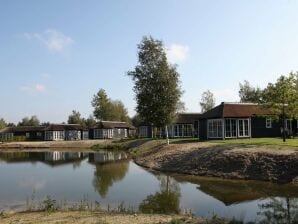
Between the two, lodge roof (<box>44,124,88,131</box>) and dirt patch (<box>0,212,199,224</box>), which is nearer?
dirt patch (<box>0,212,199,224</box>)

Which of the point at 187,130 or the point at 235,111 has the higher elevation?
the point at 235,111

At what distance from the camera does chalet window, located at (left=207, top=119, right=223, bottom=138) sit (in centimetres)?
5162

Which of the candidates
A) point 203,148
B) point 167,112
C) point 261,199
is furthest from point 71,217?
point 167,112

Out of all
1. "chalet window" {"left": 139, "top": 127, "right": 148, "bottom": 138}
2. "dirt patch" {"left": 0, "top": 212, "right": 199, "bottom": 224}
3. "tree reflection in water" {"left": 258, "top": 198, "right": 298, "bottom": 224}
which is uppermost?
"chalet window" {"left": 139, "top": 127, "right": 148, "bottom": 138}

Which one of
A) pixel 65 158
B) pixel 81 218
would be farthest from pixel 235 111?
pixel 81 218

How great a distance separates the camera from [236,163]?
32.1 metres

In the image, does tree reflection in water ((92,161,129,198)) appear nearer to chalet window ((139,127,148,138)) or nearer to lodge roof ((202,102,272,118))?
lodge roof ((202,102,272,118))

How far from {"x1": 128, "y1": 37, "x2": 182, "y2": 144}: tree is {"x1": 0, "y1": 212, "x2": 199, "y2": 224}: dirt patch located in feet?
118

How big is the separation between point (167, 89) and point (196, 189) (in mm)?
27972

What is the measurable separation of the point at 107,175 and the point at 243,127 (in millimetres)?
23881

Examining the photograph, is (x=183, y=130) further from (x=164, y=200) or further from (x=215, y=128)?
(x=164, y=200)

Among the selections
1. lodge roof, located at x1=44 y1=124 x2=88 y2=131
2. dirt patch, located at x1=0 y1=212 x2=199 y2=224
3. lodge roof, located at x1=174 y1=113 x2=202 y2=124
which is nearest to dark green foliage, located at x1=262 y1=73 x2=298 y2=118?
dirt patch, located at x1=0 y1=212 x2=199 y2=224

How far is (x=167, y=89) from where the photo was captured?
175 ft

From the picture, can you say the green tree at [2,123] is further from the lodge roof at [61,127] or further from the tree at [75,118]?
the lodge roof at [61,127]
